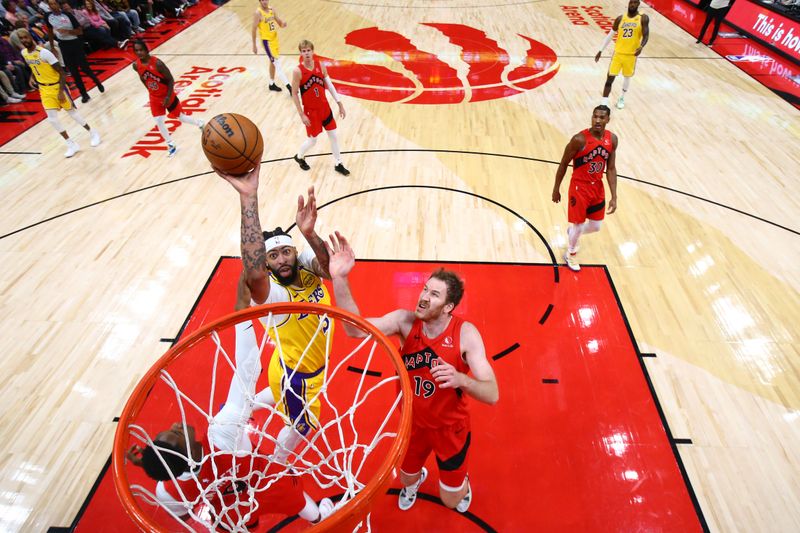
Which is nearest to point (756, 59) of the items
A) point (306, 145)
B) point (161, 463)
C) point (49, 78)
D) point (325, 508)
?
point (306, 145)

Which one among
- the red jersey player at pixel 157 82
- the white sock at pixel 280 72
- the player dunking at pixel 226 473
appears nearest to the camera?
the player dunking at pixel 226 473

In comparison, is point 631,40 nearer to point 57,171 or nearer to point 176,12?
point 57,171

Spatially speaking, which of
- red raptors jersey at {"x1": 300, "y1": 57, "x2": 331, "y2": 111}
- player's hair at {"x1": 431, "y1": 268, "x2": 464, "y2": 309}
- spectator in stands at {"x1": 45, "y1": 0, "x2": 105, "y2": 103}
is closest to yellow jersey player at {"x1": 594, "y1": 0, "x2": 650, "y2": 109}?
red raptors jersey at {"x1": 300, "y1": 57, "x2": 331, "y2": 111}

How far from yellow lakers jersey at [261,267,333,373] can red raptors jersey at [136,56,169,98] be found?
4.90 metres

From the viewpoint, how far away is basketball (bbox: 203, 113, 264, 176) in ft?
7.54

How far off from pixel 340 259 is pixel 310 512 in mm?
1604

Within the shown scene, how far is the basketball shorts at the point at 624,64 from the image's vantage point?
786cm

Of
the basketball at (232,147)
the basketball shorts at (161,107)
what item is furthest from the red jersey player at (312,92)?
the basketball at (232,147)

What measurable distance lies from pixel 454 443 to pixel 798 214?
5762 millimetres

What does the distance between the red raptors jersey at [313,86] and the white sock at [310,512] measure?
467 cm

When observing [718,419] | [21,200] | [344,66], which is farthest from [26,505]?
[344,66]

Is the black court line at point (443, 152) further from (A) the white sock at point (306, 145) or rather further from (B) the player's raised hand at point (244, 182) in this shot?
(B) the player's raised hand at point (244, 182)

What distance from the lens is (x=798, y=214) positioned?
5688 mm

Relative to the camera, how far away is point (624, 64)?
7938mm
